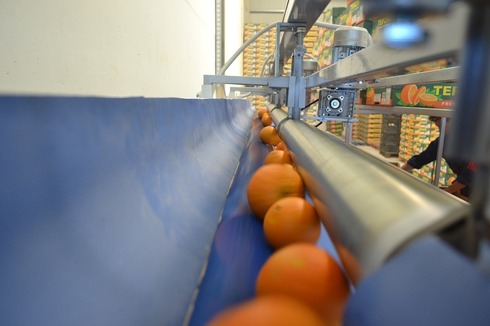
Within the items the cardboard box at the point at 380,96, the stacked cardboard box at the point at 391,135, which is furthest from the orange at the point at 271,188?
the stacked cardboard box at the point at 391,135

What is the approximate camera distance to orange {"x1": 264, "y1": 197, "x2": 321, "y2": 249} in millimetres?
824

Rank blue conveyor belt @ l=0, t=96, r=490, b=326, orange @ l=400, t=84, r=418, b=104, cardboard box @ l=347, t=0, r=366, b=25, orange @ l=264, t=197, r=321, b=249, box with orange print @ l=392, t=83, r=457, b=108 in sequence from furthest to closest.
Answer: cardboard box @ l=347, t=0, r=366, b=25 → orange @ l=400, t=84, r=418, b=104 → box with orange print @ l=392, t=83, r=457, b=108 → orange @ l=264, t=197, r=321, b=249 → blue conveyor belt @ l=0, t=96, r=490, b=326

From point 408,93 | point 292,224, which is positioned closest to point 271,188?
point 292,224

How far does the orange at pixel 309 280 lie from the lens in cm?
53

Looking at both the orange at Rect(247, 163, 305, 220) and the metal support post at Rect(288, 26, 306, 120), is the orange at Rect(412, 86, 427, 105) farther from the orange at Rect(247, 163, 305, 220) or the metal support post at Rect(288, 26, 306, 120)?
the orange at Rect(247, 163, 305, 220)

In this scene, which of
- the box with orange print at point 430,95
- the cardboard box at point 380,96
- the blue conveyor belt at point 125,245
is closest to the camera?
the blue conveyor belt at point 125,245

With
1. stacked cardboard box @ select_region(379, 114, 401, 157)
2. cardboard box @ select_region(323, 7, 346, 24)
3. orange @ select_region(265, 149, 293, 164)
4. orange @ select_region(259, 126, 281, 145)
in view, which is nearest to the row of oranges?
orange @ select_region(265, 149, 293, 164)

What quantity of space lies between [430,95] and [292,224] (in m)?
3.21

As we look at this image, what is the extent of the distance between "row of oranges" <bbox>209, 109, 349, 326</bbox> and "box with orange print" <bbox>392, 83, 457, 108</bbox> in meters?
2.85

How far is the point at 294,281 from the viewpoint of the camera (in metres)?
0.55

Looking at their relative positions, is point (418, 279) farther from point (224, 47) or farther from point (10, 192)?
point (224, 47)

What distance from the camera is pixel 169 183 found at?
2.93ft

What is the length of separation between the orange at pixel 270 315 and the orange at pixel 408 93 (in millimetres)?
3671

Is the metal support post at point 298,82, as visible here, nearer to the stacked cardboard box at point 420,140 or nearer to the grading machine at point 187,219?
the grading machine at point 187,219
